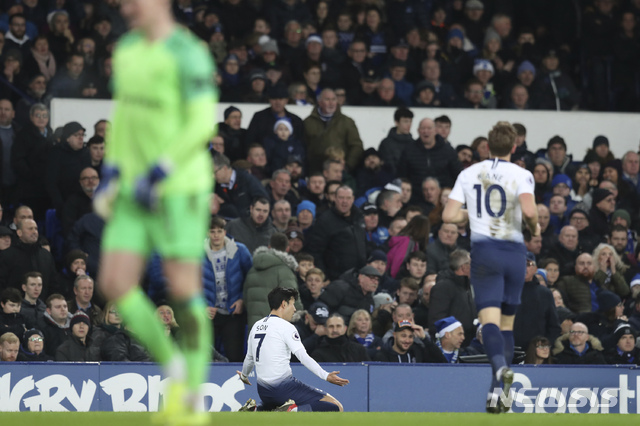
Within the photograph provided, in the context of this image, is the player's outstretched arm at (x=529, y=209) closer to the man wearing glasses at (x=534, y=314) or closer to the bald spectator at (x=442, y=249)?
the man wearing glasses at (x=534, y=314)

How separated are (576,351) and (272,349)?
4150mm

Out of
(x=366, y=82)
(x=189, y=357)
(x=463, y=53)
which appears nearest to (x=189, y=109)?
(x=189, y=357)

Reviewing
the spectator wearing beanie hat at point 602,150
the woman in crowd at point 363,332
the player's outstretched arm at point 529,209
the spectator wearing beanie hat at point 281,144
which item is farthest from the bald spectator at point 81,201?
the spectator wearing beanie hat at point 602,150

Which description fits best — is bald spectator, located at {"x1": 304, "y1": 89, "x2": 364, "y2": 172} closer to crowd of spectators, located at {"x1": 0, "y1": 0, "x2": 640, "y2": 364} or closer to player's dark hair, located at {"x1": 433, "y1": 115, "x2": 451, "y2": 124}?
crowd of spectators, located at {"x1": 0, "y1": 0, "x2": 640, "y2": 364}

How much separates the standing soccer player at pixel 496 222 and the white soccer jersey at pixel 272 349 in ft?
10.4

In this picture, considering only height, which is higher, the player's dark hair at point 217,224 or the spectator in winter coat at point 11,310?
the player's dark hair at point 217,224

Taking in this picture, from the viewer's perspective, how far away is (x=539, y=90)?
19.7 metres

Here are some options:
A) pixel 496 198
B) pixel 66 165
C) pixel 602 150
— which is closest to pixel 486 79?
pixel 602 150

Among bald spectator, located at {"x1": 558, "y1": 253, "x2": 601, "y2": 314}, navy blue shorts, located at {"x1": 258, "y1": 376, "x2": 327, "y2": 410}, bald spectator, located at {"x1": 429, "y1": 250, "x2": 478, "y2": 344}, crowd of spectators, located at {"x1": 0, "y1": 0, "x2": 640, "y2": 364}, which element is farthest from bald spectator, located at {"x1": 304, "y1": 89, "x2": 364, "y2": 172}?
navy blue shorts, located at {"x1": 258, "y1": 376, "x2": 327, "y2": 410}

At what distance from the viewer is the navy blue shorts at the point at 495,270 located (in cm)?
883

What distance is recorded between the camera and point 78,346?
1293cm

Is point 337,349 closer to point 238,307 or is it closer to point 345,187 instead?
point 238,307

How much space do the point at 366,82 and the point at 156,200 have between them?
1316cm

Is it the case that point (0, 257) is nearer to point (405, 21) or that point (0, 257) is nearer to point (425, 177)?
point (425, 177)
